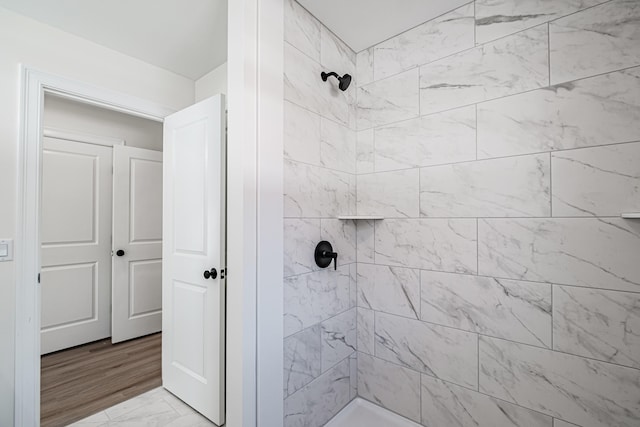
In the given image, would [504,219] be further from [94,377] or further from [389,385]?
[94,377]

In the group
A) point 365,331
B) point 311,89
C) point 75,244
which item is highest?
point 311,89

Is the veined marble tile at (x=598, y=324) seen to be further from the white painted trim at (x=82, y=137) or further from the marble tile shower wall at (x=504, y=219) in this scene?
the white painted trim at (x=82, y=137)

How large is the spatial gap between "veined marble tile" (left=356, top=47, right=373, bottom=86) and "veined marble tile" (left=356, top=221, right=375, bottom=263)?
929 mm

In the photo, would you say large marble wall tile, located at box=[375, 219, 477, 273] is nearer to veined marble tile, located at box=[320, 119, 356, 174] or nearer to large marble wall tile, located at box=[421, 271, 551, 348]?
large marble wall tile, located at box=[421, 271, 551, 348]

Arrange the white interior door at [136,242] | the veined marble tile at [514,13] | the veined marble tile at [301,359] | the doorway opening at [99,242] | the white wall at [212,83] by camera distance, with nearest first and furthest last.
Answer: the veined marble tile at [514,13]
the veined marble tile at [301,359]
the white wall at [212,83]
the doorway opening at [99,242]
the white interior door at [136,242]

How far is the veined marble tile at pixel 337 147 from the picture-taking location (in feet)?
5.13

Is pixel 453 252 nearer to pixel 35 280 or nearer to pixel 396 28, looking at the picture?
pixel 396 28

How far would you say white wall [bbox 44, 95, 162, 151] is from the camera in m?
2.52

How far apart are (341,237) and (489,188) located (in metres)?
0.82

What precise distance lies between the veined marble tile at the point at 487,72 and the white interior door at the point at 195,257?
1210mm

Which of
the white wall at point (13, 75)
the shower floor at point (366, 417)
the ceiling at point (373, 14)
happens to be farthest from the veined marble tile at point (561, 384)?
the white wall at point (13, 75)

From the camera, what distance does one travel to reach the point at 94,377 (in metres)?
2.07

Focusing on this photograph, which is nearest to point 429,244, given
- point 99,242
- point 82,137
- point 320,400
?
point 320,400

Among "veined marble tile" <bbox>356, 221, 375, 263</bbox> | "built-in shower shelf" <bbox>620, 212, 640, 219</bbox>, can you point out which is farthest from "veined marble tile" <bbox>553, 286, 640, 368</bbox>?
"veined marble tile" <bbox>356, 221, 375, 263</bbox>
